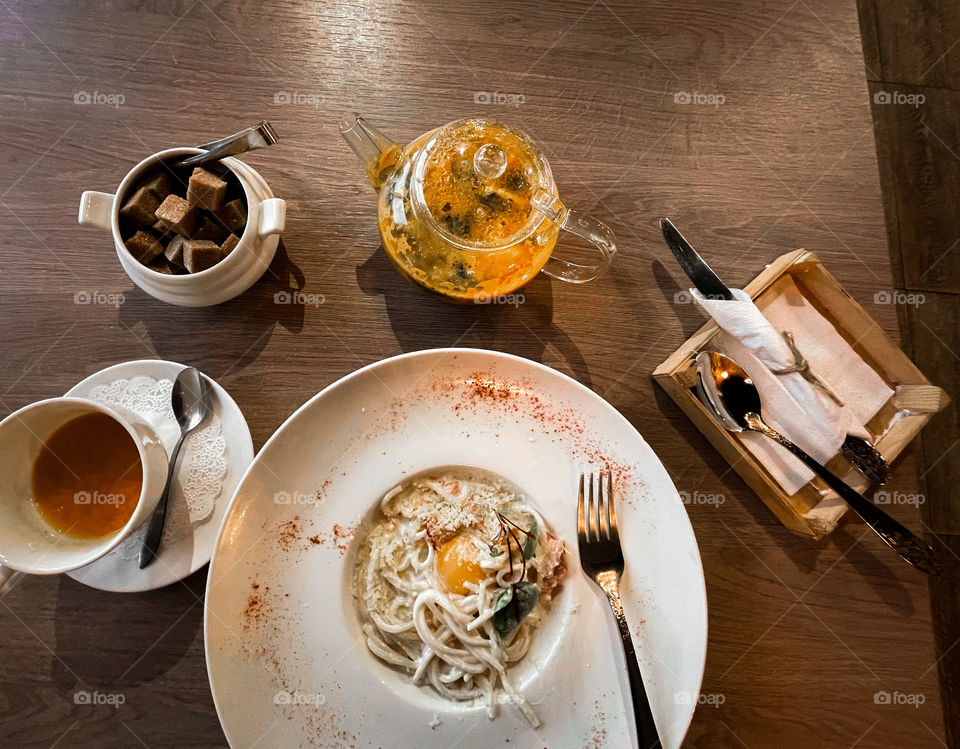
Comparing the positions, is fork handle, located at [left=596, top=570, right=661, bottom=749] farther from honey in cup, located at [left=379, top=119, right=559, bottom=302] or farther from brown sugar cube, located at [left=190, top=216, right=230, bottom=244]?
brown sugar cube, located at [left=190, top=216, right=230, bottom=244]

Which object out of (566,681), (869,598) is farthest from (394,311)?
(869,598)

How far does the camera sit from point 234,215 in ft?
4.27

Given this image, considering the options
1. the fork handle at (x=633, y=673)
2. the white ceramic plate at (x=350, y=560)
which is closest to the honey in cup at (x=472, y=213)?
the white ceramic plate at (x=350, y=560)

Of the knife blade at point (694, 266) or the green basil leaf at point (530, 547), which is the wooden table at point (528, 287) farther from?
the green basil leaf at point (530, 547)

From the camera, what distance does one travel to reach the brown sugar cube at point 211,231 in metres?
1.28

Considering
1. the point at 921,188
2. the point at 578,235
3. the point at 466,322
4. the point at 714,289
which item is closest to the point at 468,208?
the point at 578,235

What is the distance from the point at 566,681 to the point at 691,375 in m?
0.68

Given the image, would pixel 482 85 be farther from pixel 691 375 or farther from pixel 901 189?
pixel 901 189

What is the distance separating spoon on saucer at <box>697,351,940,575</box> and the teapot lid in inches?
20.3

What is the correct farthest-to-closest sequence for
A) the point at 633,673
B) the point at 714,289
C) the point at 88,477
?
the point at 714,289 → the point at 88,477 → the point at 633,673

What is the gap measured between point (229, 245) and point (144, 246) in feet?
0.54

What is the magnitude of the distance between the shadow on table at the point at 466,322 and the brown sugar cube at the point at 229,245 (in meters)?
0.28

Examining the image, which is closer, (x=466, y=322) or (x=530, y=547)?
(x=530, y=547)

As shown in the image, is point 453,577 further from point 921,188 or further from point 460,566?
point 921,188
